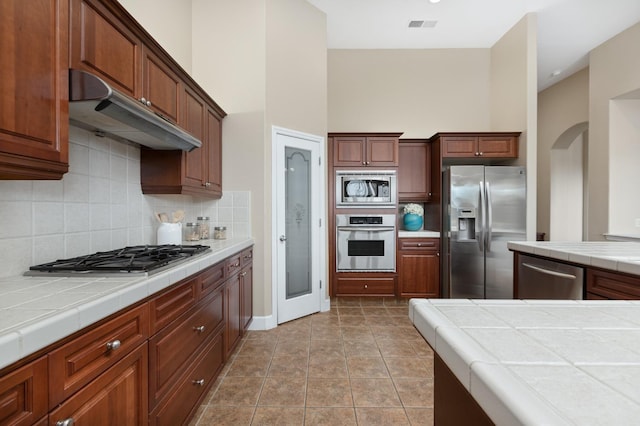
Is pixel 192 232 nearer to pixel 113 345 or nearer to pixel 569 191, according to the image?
pixel 113 345

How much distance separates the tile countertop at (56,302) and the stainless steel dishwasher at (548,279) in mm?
2150

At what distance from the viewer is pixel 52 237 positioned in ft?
5.16

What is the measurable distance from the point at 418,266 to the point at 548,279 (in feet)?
7.54

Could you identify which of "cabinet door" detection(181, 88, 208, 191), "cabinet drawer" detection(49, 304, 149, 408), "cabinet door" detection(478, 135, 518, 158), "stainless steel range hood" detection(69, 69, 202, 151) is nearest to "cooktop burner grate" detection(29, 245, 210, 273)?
"cabinet drawer" detection(49, 304, 149, 408)

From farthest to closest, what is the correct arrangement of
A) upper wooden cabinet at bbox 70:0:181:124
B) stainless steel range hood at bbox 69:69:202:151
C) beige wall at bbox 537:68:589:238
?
beige wall at bbox 537:68:589:238 → upper wooden cabinet at bbox 70:0:181:124 → stainless steel range hood at bbox 69:69:202:151

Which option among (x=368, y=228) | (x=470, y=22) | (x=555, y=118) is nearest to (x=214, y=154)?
(x=368, y=228)

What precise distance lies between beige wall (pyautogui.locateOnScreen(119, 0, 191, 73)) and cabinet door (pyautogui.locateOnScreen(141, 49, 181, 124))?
592 millimetres

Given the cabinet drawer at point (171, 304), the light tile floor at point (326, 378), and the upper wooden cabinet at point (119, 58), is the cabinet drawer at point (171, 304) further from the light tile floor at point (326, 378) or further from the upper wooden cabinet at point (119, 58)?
the upper wooden cabinet at point (119, 58)

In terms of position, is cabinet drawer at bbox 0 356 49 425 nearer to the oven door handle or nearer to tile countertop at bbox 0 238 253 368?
tile countertop at bbox 0 238 253 368

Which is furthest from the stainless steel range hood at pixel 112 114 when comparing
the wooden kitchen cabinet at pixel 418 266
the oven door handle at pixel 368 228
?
the wooden kitchen cabinet at pixel 418 266

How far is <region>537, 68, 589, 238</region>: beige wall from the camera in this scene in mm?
5438

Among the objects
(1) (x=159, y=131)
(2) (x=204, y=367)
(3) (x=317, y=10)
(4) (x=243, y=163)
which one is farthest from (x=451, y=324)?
(3) (x=317, y=10)

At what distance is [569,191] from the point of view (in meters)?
6.29

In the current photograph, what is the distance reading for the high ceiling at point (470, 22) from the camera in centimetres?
379
